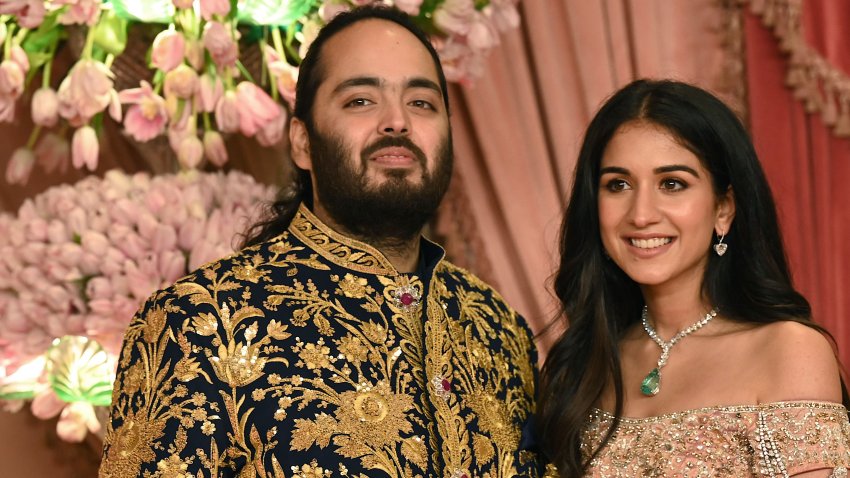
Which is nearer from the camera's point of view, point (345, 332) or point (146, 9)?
point (345, 332)

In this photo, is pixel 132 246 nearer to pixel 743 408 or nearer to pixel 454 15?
pixel 454 15

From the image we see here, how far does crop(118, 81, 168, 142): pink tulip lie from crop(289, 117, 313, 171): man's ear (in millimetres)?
264

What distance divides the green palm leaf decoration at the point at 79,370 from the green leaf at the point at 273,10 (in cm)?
68

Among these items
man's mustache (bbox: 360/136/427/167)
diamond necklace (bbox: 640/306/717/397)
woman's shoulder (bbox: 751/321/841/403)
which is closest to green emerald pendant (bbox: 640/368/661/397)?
diamond necklace (bbox: 640/306/717/397)

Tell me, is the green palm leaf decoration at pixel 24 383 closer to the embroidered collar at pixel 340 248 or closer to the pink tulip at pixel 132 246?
the pink tulip at pixel 132 246

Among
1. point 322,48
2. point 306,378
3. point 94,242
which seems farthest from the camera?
point 322,48

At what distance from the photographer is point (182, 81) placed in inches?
86.0

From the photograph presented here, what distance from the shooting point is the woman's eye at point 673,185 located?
2.22 m

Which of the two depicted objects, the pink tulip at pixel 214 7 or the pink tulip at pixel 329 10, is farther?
the pink tulip at pixel 329 10

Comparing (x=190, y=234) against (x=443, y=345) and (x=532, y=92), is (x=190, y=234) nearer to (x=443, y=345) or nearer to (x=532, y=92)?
(x=443, y=345)

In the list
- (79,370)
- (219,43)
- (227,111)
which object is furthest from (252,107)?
(79,370)

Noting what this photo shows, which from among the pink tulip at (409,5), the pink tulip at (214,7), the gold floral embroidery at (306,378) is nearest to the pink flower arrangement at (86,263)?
the gold floral embroidery at (306,378)

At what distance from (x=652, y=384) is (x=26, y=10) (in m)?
1.30

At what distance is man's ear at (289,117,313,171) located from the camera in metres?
2.35
